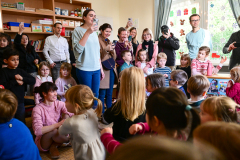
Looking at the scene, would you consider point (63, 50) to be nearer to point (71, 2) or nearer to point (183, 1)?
point (71, 2)

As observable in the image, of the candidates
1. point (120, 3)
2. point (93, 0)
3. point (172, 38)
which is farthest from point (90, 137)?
point (120, 3)

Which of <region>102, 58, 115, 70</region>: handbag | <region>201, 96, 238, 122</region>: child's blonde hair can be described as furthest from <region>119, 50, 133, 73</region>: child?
<region>201, 96, 238, 122</region>: child's blonde hair

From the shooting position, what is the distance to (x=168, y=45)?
3514mm

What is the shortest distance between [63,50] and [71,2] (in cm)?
166

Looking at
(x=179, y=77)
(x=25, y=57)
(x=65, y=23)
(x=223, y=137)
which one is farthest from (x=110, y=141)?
(x=65, y=23)

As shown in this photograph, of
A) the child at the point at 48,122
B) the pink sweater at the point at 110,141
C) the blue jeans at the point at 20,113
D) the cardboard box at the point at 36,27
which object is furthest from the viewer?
the cardboard box at the point at 36,27

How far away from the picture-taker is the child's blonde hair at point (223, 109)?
1026mm

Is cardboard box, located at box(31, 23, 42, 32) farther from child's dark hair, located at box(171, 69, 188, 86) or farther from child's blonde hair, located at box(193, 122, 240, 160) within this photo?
child's blonde hair, located at box(193, 122, 240, 160)

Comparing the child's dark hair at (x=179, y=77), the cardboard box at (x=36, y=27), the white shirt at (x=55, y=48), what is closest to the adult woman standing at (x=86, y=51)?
the child's dark hair at (x=179, y=77)

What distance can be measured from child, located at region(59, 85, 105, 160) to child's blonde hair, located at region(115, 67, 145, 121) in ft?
0.73

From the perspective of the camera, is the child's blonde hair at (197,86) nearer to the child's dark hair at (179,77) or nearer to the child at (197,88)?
the child at (197,88)

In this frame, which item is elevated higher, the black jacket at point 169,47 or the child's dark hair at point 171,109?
the black jacket at point 169,47

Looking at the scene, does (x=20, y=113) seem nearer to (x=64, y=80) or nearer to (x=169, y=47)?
(x=64, y=80)

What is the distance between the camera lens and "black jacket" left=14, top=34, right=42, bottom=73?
3328mm
